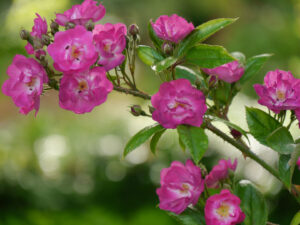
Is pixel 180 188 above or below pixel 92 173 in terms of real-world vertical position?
above

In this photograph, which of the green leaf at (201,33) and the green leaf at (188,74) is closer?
the green leaf at (201,33)

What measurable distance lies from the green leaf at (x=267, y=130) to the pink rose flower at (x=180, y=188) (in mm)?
90

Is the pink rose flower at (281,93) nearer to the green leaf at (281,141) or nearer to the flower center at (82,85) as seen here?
the green leaf at (281,141)

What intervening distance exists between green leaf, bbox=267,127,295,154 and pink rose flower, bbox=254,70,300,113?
0.10 ft

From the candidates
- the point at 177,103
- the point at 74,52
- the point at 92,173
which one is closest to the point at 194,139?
the point at 177,103

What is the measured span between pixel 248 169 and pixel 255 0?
17.6 feet

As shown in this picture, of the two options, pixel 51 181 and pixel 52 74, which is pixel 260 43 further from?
pixel 52 74

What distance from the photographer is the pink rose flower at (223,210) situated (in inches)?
25.2

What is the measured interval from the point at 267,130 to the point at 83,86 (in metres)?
0.24

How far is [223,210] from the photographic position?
2.09 feet

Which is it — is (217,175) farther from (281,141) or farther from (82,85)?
(82,85)

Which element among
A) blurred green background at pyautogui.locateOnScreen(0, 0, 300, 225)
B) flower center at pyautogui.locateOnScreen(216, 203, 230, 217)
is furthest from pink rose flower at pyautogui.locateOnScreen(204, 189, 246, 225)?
blurred green background at pyautogui.locateOnScreen(0, 0, 300, 225)

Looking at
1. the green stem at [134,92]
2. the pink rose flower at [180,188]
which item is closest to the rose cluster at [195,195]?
the pink rose flower at [180,188]

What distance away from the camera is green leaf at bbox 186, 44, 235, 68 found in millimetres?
612
